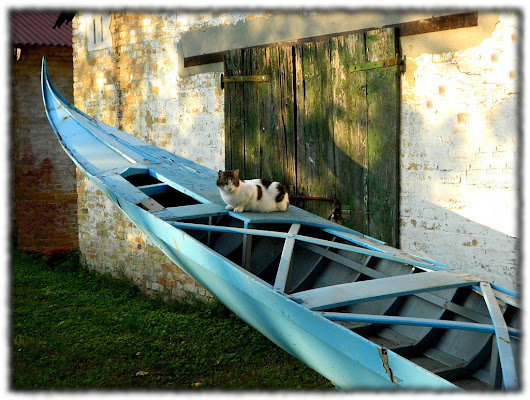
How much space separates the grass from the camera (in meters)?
5.60

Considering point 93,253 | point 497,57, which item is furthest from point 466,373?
point 93,253

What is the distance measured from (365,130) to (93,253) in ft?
19.3

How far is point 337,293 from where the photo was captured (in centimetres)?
366

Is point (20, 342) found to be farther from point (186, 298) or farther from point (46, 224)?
point (46, 224)

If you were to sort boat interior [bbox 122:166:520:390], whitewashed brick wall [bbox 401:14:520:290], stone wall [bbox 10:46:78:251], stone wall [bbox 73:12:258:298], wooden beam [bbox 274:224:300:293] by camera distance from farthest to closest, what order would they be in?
stone wall [bbox 10:46:78:251] → stone wall [bbox 73:12:258:298] → whitewashed brick wall [bbox 401:14:520:290] → wooden beam [bbox 274:224:300:293] → boat interior [bbox 122:166:520:390]

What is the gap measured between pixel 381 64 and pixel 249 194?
5.99ft

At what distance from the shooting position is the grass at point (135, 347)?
221 inches

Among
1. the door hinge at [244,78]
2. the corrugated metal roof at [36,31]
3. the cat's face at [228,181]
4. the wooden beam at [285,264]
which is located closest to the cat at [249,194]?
the cat's face at [228,181]

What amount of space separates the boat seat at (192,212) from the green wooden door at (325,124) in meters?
1.31

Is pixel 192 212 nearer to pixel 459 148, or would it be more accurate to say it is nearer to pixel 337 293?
pixel 337 293

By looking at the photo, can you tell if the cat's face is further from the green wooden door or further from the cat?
the green wooden door

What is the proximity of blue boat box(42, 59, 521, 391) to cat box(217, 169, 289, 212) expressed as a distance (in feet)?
0.29

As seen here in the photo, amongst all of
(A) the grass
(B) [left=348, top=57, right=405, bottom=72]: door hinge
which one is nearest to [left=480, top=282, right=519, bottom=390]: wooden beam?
(A) the grass

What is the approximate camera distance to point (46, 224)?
11.8 metres
